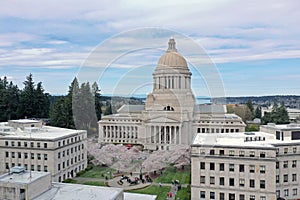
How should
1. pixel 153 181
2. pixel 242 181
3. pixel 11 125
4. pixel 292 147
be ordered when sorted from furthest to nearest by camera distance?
pixel 11 125
pixel 153 181
pixel 292 147
pixel 242 181

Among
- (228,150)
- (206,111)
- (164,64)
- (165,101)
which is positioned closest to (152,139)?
(165,101)

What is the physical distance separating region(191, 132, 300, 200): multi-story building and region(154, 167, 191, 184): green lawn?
8114 millimetres

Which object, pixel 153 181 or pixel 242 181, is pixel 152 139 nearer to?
pixel 153 181

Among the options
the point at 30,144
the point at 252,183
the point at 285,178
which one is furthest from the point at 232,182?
the point at 30,144

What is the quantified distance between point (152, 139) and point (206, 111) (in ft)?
57.8

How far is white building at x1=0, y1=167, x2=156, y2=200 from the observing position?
2509cm

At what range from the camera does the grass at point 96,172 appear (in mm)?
46750

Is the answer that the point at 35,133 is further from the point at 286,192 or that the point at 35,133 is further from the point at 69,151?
the point at 286,192

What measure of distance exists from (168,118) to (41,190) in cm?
4566

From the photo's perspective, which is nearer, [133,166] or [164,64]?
[133,166]

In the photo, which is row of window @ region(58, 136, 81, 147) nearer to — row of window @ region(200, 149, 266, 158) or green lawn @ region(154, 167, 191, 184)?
green lawn @ region(154, 167, 191, 184)

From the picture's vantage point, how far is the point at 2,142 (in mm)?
44406

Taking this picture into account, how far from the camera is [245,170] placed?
113 feet

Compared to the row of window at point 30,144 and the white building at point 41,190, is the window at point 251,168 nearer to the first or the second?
the white building at point 41,190
